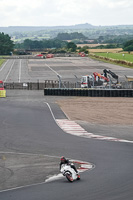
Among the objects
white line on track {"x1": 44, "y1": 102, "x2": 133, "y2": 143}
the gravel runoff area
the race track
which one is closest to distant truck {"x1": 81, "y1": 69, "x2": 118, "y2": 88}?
the gravel runoff area

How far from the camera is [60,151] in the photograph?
30.0 meters

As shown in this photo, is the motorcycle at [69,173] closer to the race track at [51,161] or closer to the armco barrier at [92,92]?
the race track at [51,161]

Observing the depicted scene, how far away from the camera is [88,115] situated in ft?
153

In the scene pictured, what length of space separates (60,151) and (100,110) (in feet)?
66.8

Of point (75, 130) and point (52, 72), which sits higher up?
point (75, 130)

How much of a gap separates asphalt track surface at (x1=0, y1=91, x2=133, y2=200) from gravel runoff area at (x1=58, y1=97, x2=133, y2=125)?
1851 millimetres

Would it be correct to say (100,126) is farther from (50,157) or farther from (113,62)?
(113,62)

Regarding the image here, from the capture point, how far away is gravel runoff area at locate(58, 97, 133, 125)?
44156 millimetres

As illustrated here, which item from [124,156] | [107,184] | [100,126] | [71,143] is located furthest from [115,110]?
[107,184]

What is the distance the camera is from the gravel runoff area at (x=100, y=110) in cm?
4416

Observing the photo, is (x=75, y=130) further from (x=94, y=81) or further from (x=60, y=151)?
(x=94, y=81)

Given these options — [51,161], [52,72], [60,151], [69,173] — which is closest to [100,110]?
[60,151]

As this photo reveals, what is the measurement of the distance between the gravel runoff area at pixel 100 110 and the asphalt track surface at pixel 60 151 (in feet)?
6.07

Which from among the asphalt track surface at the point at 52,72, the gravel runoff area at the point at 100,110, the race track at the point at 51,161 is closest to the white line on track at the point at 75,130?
the race track at the point at 51,161
